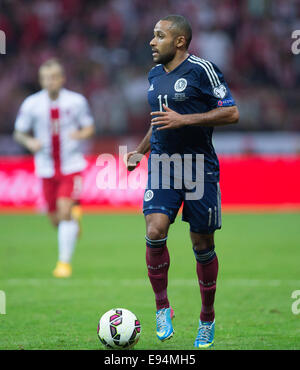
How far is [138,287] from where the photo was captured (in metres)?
8.04

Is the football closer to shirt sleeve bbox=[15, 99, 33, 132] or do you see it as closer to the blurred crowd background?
shirt sleeve bbox=[15, 99, 33, 132]

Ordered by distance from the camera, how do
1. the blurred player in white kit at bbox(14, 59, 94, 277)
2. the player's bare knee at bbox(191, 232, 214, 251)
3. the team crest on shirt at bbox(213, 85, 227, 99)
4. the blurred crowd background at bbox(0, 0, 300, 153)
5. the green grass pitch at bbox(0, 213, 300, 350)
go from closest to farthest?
the team crest on shirt at bbox(213, 85, 227, 99), the player's bare knee at bbox(191, 232, 214, 251), the green grass pitch at bbox(0, 213, 300, 350), the blurred player in white kit at bbox(14, 59, 94, 277), the blurred crowd background at bbox(0, 0, 300, 153)

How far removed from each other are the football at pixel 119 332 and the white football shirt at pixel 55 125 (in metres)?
4.37

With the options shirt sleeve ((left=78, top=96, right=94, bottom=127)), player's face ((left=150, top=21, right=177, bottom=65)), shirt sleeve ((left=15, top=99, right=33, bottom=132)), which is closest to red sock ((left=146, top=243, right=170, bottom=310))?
player's face ((left=150, top=21, right=177, bottom=65))

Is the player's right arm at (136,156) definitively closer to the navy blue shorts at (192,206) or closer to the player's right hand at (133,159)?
the player's right hand at (133,159)

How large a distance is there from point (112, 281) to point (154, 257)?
126 inches

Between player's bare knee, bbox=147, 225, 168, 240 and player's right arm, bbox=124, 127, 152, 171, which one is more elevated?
player's right arm, bbox=124, 127, 152, 171

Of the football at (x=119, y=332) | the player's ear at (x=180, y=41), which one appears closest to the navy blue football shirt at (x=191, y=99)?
the player's ear at (x=180, y=41)

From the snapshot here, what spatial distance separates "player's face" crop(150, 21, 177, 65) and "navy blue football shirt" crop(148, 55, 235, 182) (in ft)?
0.38

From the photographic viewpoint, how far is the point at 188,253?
10906mm

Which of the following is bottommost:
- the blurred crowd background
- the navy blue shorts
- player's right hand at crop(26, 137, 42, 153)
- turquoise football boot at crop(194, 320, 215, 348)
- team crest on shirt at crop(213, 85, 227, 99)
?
turquoise football boot at crop(194, 320, 215, 348)

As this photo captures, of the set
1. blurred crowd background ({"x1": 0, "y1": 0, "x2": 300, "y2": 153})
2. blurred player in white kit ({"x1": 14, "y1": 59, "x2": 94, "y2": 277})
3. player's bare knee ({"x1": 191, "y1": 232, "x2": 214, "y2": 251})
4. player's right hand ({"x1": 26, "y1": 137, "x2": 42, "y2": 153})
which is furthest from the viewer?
blurred crowd background ({"x1": 0, "y1": 0, "x2": 300, "y2": 153})

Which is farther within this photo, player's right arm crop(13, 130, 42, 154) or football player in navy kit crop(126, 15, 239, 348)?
player's right arm crop(13, 130, 42, 154)

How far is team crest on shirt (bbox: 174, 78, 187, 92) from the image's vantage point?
5.30 meters
